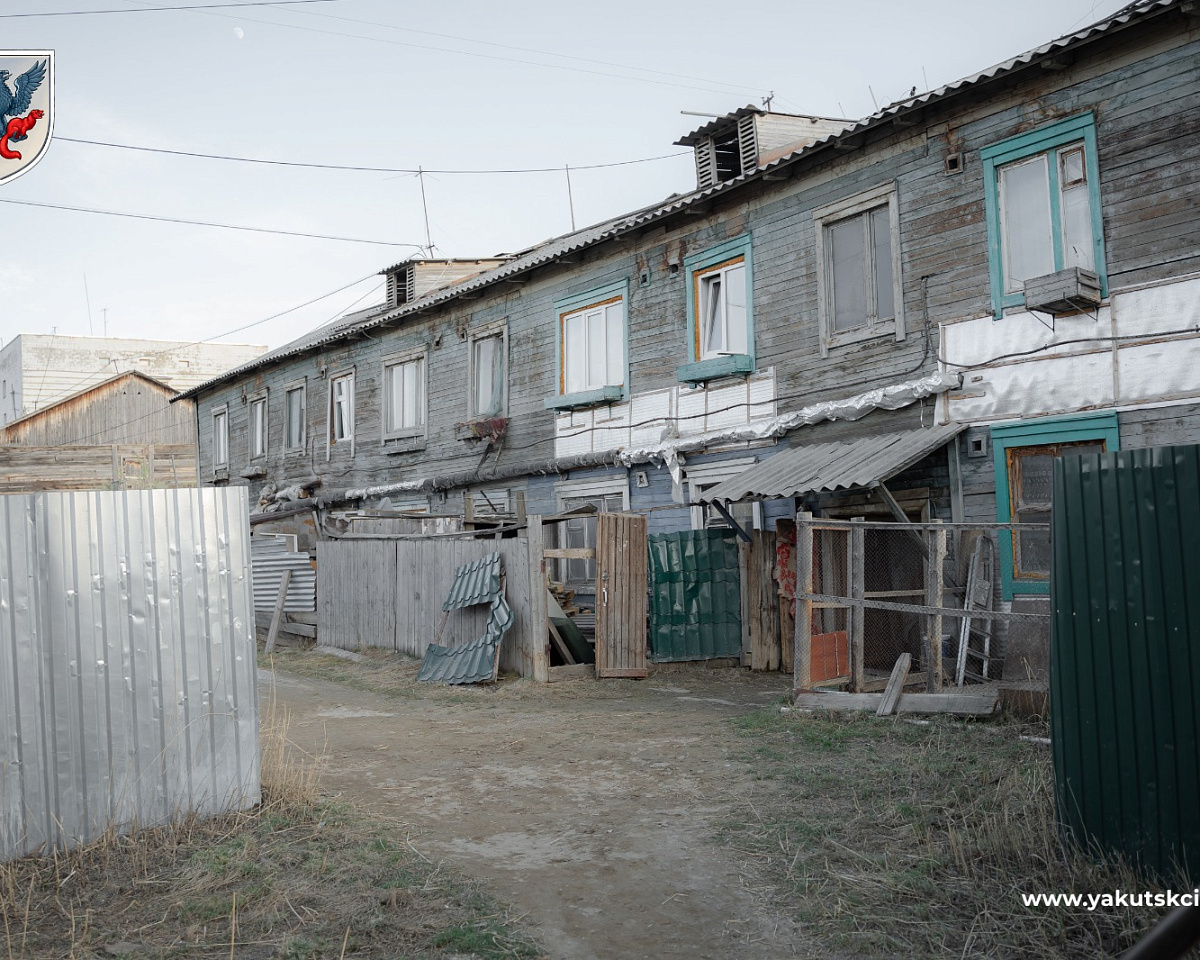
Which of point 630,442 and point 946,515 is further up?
point 630,442

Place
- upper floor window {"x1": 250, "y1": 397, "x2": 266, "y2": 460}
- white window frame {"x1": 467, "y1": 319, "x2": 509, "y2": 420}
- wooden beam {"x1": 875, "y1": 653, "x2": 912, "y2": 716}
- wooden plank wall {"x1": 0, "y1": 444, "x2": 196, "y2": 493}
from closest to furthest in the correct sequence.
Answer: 1. wooden beam {"x1": 875, "y1": 653, "x2": 912, "y2": 716}
2. white window frame {"x1": 467, "y1": 319, "x2": 509, "y2": 420}
3. wooden plank wall {"x1": 0, "y1": 444, "x2": 196, "y2": 493}
4. upper floor window {"x1": 250, "y1": 397, "x2": 266, "y2": 460}

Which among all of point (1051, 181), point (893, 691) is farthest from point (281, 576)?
point (1051, 181)

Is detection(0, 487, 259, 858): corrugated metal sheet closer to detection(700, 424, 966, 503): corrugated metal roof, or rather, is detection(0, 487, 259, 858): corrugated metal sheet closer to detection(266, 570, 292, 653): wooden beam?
detection(700, 424, 966, 503): corrugated metal roof

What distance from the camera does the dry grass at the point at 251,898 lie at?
430cm

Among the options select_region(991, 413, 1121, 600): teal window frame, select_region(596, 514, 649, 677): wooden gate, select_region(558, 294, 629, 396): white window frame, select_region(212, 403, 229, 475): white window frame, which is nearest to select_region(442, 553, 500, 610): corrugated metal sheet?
select_region(596, 514, 649, 677): wooden gate

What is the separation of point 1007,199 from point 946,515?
3.50 m

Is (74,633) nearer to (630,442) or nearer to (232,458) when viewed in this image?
(630,442)

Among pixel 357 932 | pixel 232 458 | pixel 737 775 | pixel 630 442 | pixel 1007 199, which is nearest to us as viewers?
pixel 357 932

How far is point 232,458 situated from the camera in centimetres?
2756

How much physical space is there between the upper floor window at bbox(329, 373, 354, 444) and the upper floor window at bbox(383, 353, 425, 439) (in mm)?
1523

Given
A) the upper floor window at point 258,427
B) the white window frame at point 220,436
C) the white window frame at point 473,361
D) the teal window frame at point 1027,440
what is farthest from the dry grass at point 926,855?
the white window frame at point 220,436

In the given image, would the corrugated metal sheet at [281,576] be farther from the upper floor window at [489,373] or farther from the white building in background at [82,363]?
the white building in background at [82,363]

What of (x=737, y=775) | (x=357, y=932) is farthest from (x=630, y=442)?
(x=357, y=932)

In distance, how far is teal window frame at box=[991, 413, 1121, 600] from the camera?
394 inches
